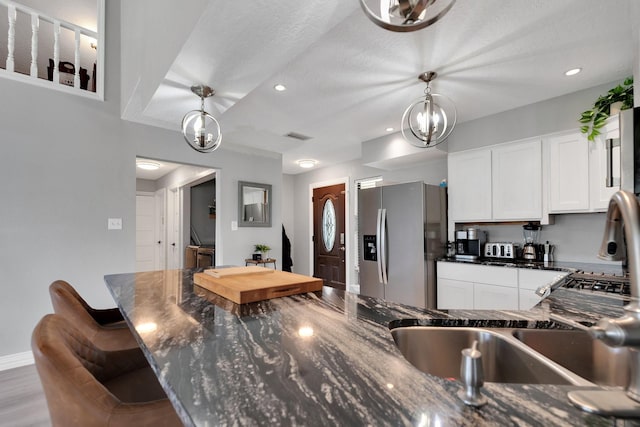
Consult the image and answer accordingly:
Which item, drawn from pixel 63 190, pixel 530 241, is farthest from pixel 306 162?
pixel 530 241

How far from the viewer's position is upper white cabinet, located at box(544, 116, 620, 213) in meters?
2.48

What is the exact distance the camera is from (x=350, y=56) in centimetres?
215

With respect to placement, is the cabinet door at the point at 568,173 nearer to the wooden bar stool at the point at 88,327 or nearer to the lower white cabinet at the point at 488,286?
the lower white cabinet at the point at 488,286

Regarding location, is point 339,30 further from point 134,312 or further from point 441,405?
point 441,405

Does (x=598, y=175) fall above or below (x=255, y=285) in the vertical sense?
above

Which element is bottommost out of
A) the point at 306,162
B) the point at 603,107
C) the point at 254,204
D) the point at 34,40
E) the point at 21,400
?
the point at 21,400

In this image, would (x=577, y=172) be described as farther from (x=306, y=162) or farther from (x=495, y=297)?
(x=306, y=162)

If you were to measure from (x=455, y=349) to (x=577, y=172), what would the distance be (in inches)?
104

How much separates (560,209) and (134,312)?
337cm

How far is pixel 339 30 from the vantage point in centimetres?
188

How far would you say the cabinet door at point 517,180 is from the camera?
288cm

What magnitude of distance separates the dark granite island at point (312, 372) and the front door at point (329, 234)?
14.2 ft

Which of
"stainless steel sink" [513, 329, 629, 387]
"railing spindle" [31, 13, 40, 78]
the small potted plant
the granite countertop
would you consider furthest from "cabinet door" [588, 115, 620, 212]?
"railing spindle" [31, 13, 40, 78]

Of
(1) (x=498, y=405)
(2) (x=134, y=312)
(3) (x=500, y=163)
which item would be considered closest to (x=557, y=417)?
(1) (x=498, y=405)
